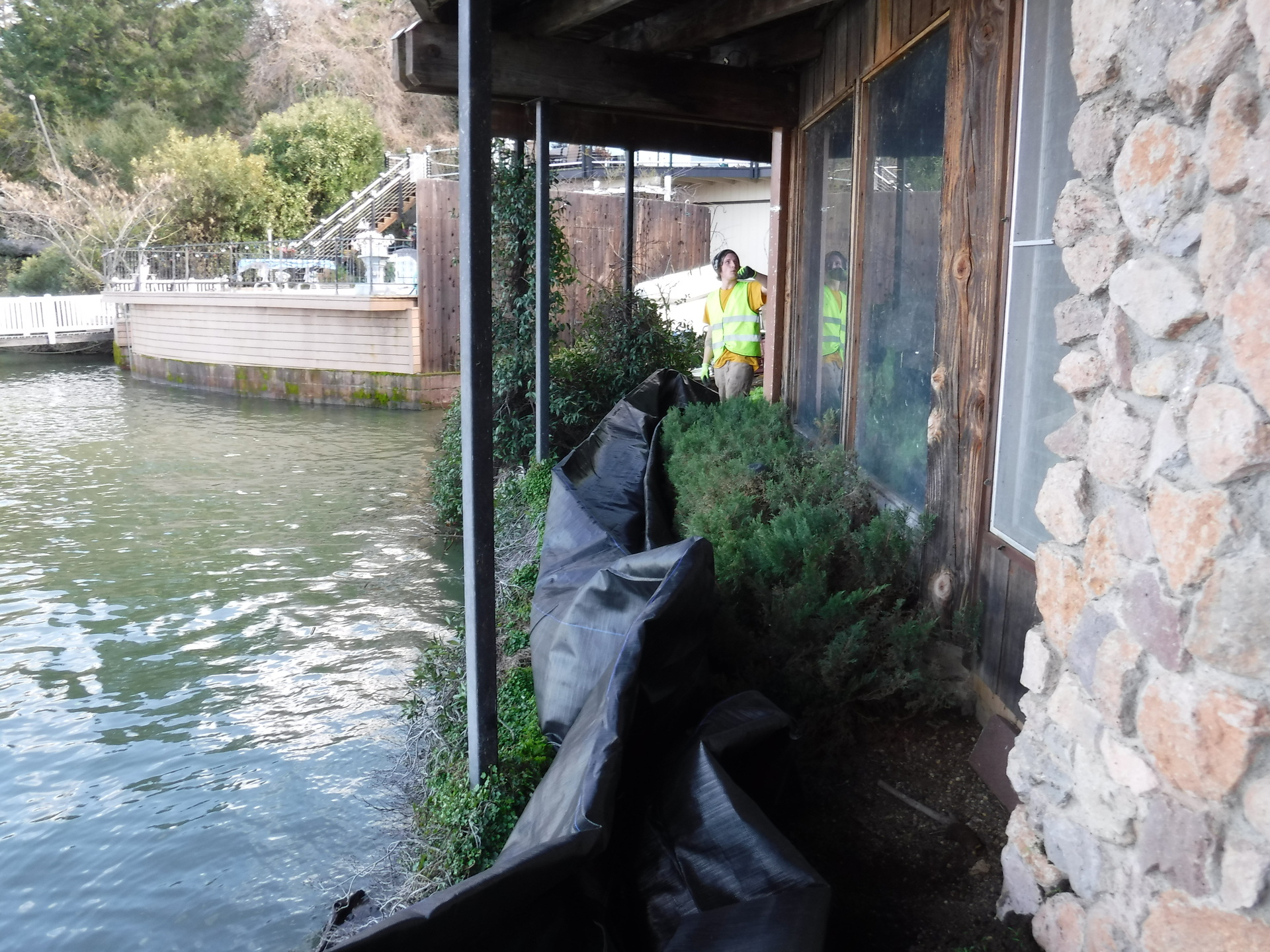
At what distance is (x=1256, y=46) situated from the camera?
159 cm

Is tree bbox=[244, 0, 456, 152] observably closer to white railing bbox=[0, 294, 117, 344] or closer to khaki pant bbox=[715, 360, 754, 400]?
white railing bbox=[0, 294, 117, 344]

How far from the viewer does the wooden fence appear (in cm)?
1798

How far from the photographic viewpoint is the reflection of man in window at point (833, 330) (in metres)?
6.09

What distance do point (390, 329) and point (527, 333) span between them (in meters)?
9.25

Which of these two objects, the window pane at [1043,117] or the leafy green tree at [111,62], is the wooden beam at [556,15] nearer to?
the window pane at [1043,117]

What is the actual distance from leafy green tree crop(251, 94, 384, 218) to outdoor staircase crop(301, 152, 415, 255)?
2.08 metres

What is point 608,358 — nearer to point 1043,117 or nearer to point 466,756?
point 466,756

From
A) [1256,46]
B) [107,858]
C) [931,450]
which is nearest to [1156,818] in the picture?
[1256,46]

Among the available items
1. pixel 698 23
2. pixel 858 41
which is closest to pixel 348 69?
pixel 698 23

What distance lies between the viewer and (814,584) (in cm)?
379

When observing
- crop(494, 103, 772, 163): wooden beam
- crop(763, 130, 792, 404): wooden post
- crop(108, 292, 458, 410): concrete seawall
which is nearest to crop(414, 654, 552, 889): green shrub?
crop(763, 130, 792, 404): wooden post

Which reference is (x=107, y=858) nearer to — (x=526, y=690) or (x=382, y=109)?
(x=526, y=690)

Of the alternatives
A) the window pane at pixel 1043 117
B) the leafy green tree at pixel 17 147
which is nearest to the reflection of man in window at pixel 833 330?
the window pane at pixel 1043 117

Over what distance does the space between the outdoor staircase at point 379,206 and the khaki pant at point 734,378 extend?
20.9m
